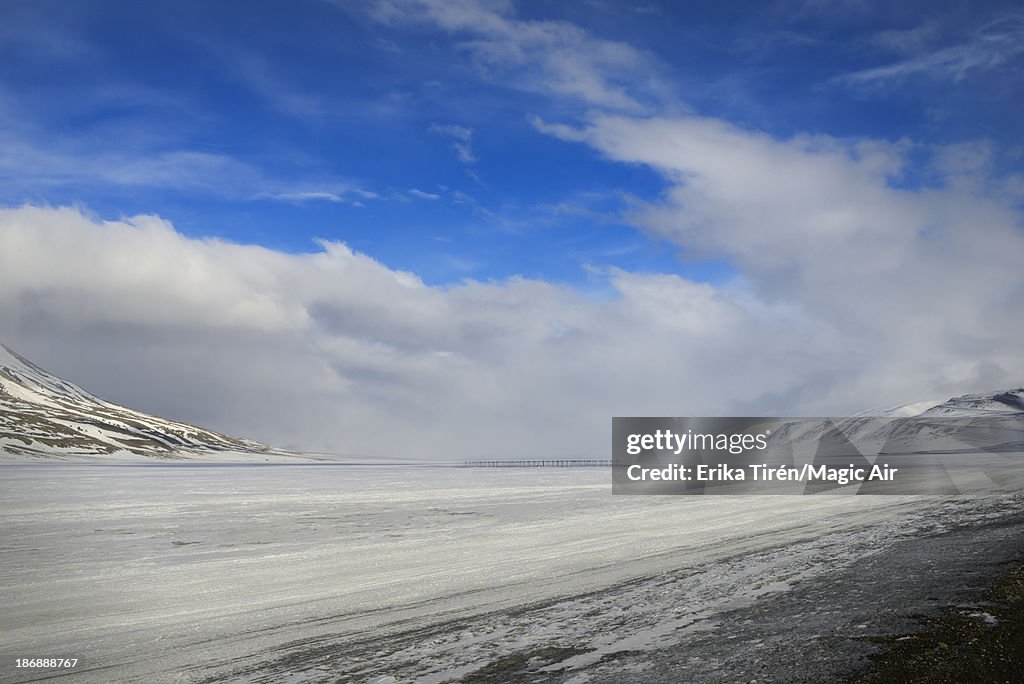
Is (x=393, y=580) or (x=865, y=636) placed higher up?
(x=865, y=636)

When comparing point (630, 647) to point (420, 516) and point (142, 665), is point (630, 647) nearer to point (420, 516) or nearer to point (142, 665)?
point (142, 665)

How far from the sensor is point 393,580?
15375 millimetres

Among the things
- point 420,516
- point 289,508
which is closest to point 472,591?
point 420,516

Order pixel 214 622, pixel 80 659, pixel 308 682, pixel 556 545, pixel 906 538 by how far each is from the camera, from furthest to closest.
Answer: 1. pixel 556 545
2. pixel 906 538
3. pixel 214 622
4. pixel 80 659
5. pixel 308 682

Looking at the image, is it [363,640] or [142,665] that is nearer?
[142,665]

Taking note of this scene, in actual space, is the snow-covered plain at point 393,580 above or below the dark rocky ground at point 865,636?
below

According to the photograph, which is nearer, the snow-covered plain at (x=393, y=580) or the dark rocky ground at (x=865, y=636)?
the dark rocky ground at (x=865, y=636)

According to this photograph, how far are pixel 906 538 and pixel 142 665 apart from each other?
716 inches

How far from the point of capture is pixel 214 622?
1181cm

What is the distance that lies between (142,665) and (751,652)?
8382 millimetres

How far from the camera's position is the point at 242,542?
877 inches

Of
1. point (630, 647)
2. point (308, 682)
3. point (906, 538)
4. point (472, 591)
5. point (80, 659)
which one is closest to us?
point (308, 682)

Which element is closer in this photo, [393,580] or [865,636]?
[865,636]

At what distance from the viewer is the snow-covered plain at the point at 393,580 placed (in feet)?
31.3
